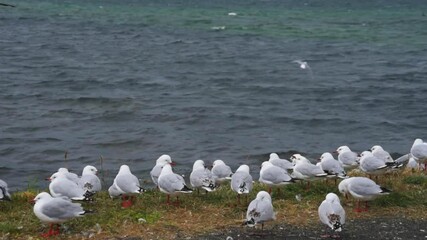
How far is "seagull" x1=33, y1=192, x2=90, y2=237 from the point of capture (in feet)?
32.6

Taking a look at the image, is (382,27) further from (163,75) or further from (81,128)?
(81,128)

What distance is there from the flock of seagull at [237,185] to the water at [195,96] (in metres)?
5.24

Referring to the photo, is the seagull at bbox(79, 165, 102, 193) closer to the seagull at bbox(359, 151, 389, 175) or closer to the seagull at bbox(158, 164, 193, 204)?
the seagull at bbox(158, 164, 193, 204)

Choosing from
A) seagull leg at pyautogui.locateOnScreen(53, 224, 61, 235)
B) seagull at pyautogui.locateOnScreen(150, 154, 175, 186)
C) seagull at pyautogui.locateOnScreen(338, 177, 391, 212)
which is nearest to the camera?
seagull leg at pyautogui.locateOnScreen(53, 224, 61, 235)

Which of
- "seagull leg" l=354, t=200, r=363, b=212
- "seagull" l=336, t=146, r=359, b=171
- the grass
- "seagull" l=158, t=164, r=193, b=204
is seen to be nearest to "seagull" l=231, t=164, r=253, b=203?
the grass

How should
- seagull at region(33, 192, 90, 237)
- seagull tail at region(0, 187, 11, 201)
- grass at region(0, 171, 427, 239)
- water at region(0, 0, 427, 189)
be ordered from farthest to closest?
water at region(0, 0, 427, 189)
seagull tail at region(0, 187, 11, 201)
grass at region(0, 171, 427, 239)
seagull at region(33, 192, 90, 237)

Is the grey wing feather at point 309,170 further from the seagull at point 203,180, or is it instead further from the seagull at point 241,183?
the seagull at point 203,180

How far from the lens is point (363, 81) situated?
33750 mm

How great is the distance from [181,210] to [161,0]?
324ft

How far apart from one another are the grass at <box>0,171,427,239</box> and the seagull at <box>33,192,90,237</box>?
0.96 ft

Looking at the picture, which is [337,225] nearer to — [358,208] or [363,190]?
[363,190]

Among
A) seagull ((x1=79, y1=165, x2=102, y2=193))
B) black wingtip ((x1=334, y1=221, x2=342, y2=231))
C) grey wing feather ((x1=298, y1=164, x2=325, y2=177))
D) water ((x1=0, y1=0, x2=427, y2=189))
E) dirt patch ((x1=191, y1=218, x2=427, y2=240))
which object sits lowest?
water ((x1=0, y1=0, x2=427, y2=189))

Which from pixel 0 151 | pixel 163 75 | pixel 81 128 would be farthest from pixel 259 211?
pixel 163 75

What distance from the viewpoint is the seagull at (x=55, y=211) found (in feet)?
32.6
